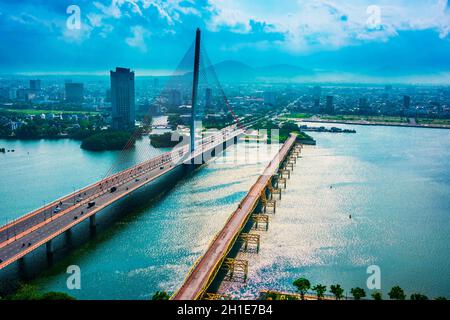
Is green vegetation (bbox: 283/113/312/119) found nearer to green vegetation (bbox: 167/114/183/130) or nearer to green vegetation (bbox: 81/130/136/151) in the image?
green vegetation (bbox: 167/114/183/130)

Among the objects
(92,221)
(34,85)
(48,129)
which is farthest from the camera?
(34,85)

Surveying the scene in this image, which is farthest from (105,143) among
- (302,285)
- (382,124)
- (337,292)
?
(382,124)

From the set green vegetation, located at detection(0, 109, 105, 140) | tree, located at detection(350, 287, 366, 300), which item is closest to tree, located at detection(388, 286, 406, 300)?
tree, located at detection(350, 287, 366, 300)

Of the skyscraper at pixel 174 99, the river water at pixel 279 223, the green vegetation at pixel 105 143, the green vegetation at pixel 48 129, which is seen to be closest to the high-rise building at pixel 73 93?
the skyscraper at pixel 174 99

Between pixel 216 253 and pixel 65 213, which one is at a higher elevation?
pixel 65 213

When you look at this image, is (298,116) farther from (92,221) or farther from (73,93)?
(92,221)
